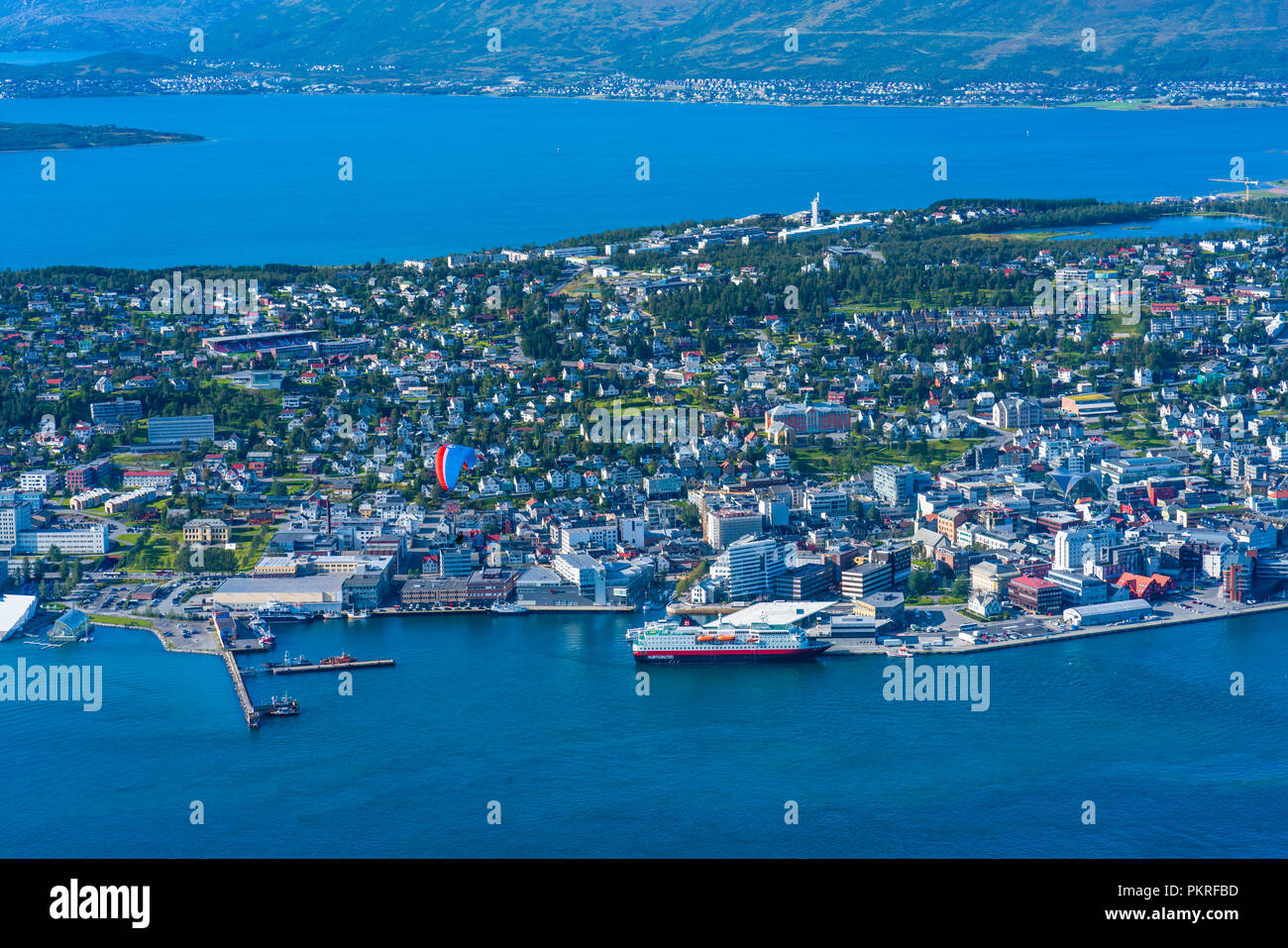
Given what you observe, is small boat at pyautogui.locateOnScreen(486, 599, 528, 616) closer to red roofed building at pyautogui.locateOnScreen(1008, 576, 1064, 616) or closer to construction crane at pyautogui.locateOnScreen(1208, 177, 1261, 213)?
red roofed building at pyautogui.locateOnScreen(1008, 576, 1064, 616)

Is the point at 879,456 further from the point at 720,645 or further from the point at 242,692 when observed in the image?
the point at 242,692

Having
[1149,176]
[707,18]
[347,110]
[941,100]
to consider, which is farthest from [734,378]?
[707,18]

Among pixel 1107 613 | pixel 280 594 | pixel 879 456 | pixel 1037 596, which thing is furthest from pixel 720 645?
pixel 879 456

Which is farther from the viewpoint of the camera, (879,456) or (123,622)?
(879,456)

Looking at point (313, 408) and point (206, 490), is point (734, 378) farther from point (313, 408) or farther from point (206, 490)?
point (206, 490)

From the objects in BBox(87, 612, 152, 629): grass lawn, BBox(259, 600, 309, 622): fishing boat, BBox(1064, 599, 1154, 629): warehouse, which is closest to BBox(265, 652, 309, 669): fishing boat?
BBox(259, 600, 309, 622): fishing boat

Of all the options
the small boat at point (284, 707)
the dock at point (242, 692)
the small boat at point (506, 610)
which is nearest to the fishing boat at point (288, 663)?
the dock at point (242, 692)
